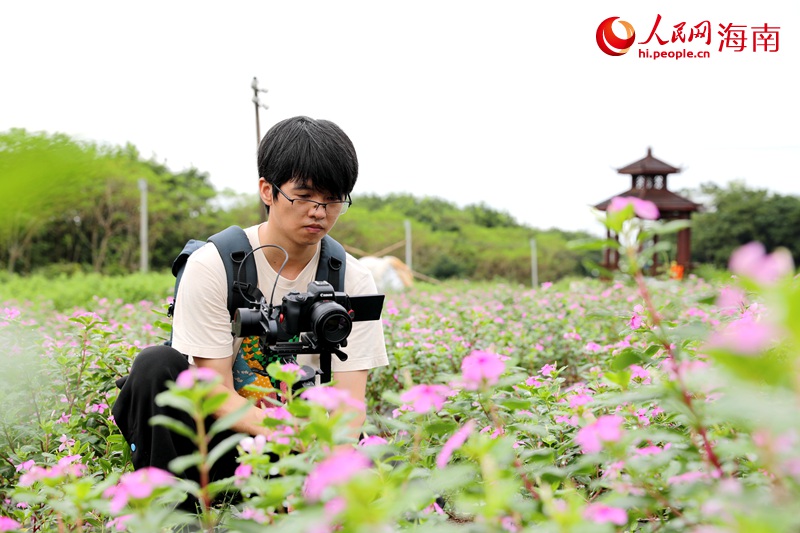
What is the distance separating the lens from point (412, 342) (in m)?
3.20

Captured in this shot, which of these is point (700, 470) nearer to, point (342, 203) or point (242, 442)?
point (242, 442)

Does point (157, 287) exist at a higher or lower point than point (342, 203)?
lower

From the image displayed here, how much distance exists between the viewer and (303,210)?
1.91m

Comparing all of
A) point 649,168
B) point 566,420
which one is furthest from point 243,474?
point 649,168

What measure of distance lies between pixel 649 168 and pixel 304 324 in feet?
64.6

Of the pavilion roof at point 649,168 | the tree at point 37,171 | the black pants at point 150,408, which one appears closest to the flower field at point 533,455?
the black pants at point 150,408

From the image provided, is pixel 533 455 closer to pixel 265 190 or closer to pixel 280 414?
pixel 280 414

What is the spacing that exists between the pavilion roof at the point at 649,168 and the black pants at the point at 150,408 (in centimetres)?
1955

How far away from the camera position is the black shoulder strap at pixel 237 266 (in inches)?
76.4

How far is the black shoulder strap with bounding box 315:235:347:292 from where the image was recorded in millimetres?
2119

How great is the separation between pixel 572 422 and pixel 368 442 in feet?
2.05

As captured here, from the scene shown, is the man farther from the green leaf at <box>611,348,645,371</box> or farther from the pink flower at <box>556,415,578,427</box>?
the green leaf at <box>611,348,645,371</box>

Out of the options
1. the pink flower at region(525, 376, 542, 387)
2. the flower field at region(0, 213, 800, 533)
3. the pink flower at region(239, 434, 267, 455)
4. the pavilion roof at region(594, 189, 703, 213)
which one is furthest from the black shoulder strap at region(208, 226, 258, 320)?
the pavilion roof at region(594, 189, 703, 213)

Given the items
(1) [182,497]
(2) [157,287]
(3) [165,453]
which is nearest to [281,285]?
(3) [165,453]
